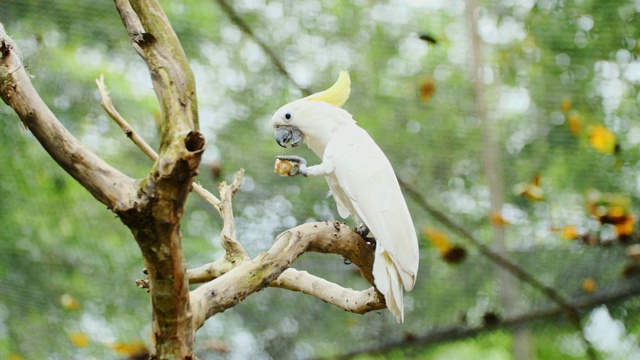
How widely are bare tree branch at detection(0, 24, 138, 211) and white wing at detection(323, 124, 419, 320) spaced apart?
614 mm

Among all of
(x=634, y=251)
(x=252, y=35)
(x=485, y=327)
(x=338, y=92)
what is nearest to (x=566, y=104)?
(x=634, y=251)

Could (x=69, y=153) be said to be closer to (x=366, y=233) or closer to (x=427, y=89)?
(x=366, y=233)

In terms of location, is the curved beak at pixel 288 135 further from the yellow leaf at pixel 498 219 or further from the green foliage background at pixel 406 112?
the yellow leaf at pixel 498 219

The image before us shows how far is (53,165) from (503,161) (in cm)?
179

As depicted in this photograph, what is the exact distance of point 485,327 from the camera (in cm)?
280

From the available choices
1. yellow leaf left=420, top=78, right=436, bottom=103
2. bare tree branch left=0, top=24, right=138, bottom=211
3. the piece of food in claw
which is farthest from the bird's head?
yellow leaf left=420, top=78, right=436, bottom=103

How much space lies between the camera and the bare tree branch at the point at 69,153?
922 mm

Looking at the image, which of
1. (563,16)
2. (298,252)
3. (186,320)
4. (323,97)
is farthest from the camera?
(563,16)

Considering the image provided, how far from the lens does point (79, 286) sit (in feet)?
10.1

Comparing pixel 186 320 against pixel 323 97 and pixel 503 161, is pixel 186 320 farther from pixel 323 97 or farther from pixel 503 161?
pixel 503 161

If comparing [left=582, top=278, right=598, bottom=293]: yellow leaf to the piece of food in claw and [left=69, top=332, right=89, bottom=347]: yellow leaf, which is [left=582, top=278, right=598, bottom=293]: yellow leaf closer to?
the piece of food in claw

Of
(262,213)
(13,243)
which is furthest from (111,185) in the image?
(13,243)

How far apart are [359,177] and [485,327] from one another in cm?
146

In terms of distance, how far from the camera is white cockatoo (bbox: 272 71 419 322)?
1.43 meters
